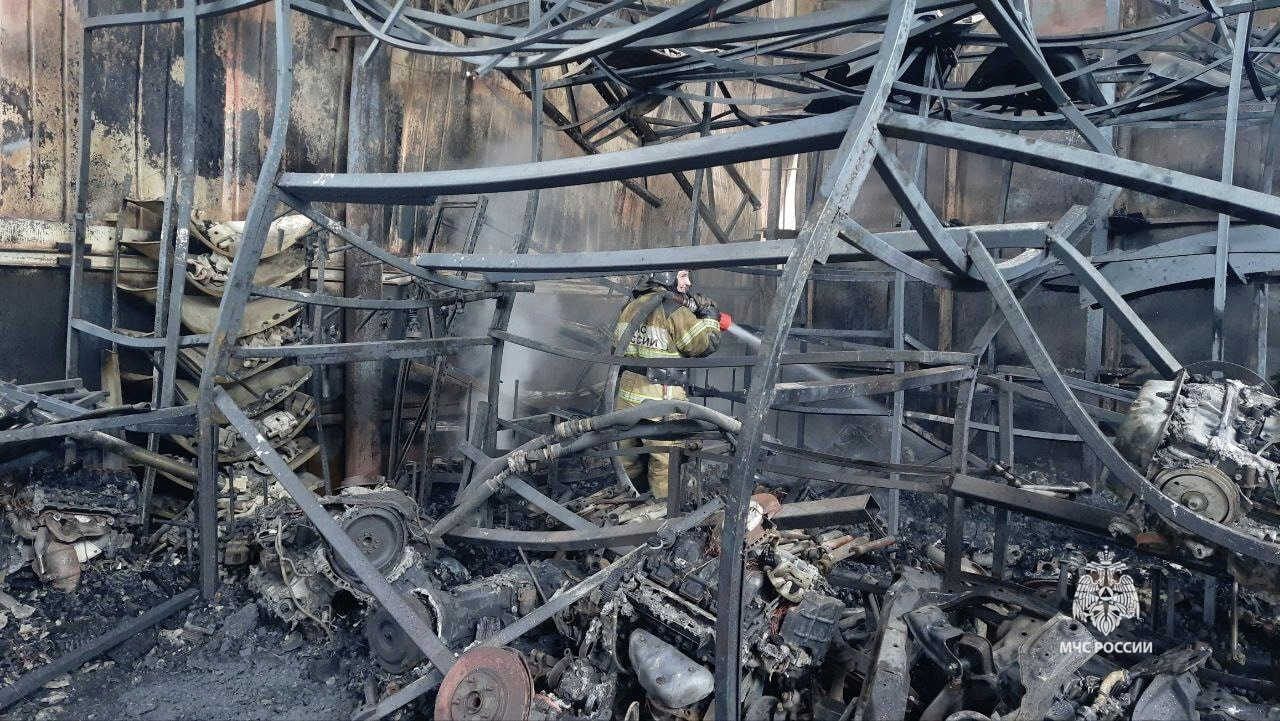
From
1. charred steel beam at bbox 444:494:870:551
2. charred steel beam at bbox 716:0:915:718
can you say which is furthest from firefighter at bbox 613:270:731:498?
charred steel beam at bbox 716:0:915:718

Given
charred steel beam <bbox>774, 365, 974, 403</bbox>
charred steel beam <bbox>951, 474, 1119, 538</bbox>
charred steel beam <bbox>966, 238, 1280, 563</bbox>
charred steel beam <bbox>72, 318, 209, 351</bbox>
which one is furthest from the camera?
charred steel beam <bbox>72, 318, 209, 351</bbox>

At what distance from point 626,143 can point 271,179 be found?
626cm

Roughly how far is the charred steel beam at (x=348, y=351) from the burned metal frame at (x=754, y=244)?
0.4 inches

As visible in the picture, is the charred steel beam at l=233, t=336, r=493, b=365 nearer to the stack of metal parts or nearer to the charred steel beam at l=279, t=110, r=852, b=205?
the charred steel beam at l=279, t=110, r=852, b=205

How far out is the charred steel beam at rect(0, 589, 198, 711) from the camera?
8.84 feet

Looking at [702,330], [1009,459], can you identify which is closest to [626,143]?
[702,330]

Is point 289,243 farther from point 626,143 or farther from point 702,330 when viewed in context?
point 626,143

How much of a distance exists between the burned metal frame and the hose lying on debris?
21 cm

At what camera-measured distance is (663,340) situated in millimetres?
5797

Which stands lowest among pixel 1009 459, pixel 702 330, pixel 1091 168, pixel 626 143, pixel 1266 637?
pixel 1266 637

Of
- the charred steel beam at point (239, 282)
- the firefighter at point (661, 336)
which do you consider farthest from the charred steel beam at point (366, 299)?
the firefighter at point (661, 336)

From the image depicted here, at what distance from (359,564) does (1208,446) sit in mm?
3241

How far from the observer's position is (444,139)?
255 inches

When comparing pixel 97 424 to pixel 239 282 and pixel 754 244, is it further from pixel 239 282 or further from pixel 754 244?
pixel 754 244
